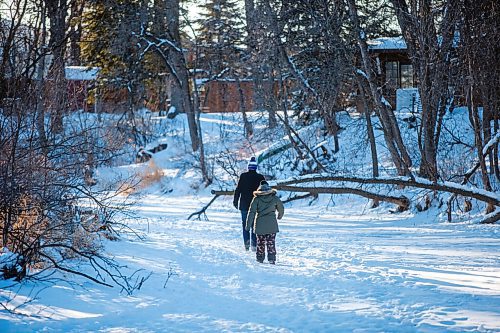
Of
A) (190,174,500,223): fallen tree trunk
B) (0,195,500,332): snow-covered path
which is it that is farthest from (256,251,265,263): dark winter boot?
(190,174,500,223): fallen tree trunk

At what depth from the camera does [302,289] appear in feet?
26.8

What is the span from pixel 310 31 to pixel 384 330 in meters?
15.3

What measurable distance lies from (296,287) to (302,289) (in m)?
0.16

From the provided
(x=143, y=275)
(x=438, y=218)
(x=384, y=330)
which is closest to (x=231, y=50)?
(x=438, y=218)

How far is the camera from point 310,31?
20125 mm

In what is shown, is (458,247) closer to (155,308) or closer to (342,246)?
(342,246)

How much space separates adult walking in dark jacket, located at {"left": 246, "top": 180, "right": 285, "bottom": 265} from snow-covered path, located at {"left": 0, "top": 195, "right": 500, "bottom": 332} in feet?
0.91

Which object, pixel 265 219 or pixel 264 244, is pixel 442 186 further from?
pixel 264 244

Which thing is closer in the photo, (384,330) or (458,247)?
(384,330)

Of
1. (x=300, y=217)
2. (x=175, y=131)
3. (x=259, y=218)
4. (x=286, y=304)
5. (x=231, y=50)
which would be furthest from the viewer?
(x=175, y=131)

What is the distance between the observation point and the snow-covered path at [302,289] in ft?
21.6

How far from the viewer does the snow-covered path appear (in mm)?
6570

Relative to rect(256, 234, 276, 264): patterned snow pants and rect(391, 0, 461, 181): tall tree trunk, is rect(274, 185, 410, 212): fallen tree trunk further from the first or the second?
rect(256, 234, 276, 264): patterned snow pants

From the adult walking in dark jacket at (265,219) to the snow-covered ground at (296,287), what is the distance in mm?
271
